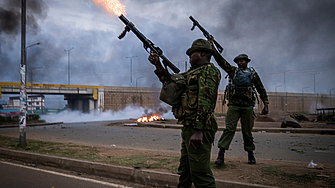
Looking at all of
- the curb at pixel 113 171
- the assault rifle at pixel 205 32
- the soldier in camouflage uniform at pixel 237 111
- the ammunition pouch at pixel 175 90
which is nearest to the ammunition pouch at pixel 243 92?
the soldier in camouflage uniform at pixel 237 111

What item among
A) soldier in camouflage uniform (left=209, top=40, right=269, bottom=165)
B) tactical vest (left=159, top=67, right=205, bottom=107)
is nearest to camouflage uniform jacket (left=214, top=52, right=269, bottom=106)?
soldier in camouflage uniform (left=209, top=40, right=269, bottom=165)

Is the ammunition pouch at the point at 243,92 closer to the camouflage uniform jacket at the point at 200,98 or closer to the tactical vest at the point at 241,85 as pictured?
the tactical vest at the point at 241,85

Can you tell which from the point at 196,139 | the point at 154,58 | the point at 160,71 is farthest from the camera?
the point at 154,58

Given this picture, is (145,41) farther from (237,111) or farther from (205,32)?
(205,32)

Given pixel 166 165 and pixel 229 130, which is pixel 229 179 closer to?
pixel 229 130

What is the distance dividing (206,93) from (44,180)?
379cm

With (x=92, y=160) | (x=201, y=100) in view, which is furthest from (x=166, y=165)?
(x=201, y=100)

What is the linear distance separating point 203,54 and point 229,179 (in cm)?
206

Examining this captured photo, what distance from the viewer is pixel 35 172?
19.4 ft

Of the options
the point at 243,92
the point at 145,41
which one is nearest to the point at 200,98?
the point at 145,41

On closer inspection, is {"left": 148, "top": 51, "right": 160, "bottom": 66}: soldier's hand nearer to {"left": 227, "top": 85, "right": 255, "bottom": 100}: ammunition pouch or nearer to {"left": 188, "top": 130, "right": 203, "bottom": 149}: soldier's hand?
{"left": 188, "top": 130, "right": 203, "bottom": 149}: soldier's hand

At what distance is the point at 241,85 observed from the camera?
17.2ft

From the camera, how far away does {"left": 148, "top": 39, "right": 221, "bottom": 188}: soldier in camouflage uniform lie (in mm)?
3025

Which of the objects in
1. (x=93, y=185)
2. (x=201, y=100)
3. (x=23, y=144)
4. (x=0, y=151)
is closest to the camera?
(x=201, y=100)
